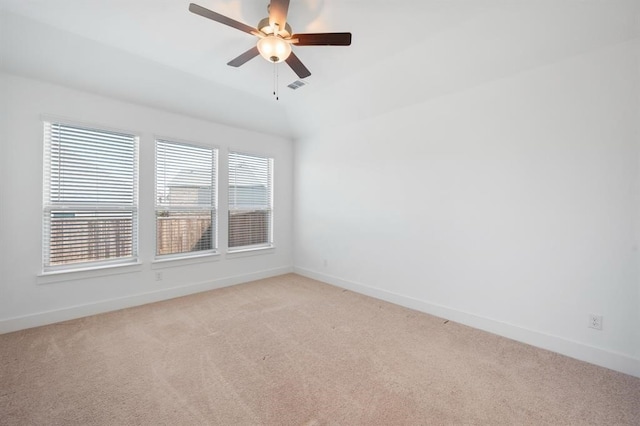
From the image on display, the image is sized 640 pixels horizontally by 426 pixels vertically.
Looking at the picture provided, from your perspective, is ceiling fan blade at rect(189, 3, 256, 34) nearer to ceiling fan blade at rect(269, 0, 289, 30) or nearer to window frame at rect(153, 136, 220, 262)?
ceiling fan blade at rect(269, 0, 289, 30)

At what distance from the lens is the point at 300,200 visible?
17.6ft

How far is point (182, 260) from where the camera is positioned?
13.3 feet

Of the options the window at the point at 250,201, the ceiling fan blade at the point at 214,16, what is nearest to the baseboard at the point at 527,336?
the window at the point at 250,201

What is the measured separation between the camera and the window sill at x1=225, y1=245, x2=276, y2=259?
182 inches

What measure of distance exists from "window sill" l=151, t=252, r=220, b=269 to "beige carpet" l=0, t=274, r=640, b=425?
0.75 meters

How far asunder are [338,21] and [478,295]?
3175mm

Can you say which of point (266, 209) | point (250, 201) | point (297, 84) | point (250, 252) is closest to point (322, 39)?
point (297, 84)

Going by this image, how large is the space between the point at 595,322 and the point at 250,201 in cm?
462

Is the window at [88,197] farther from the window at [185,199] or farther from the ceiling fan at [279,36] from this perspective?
the ceiling fan at [279,36]

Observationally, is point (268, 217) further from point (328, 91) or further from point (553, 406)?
point (553, 406)

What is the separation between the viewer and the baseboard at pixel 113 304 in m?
2.91

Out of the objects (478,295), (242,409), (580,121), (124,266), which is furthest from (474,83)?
(124,266)

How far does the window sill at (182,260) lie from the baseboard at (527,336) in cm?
244

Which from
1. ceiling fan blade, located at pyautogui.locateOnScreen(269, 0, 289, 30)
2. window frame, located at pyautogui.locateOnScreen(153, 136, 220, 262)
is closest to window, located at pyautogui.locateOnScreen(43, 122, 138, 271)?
window frame, located at pyautogui.locateOnScreen(153, 136, 220, 262)
